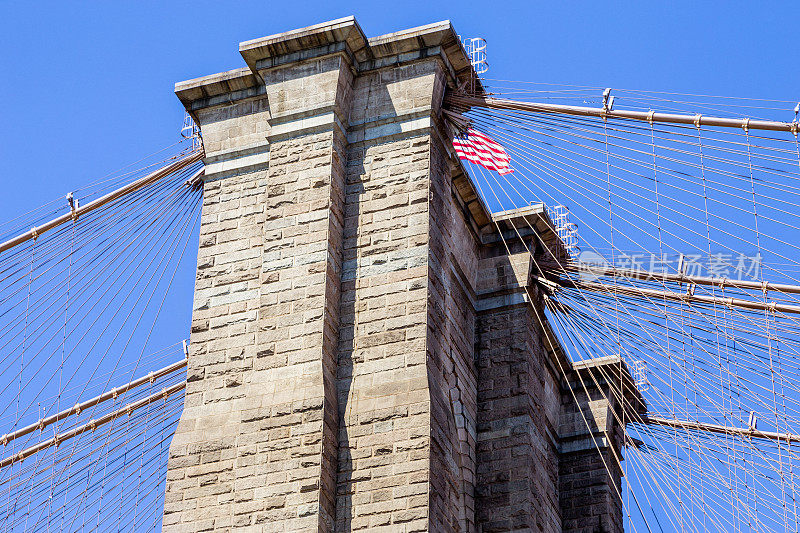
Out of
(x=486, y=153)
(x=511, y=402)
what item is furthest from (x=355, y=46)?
(x=511, y=402)

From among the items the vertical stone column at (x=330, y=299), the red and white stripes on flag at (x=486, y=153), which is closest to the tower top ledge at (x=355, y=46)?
the vertical stone column at (x=330, y=299)

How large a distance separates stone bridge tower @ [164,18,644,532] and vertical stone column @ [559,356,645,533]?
1.19 meters

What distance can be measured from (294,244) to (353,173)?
150 centimetres

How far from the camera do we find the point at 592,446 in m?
23.7

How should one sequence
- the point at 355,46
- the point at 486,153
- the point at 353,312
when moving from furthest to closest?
the point at 486,153 < the point at 355,46 < the point at 353,312

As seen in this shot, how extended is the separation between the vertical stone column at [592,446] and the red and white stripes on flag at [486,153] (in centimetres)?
449

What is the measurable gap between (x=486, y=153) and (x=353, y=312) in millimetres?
4227

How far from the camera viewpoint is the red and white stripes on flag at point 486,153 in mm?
20328

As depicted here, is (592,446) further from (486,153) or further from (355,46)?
(355,46)

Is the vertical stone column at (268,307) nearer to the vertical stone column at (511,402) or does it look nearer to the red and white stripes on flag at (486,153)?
the red and white stripes on flag at (486,153)

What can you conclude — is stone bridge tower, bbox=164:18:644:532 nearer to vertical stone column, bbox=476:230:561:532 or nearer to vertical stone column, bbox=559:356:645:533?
vertical stone column, bbox=476:230:561:532

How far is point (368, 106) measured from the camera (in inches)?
753

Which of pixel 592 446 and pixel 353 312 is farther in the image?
pixel 592 446

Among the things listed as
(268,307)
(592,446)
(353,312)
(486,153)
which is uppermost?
(486,153)
